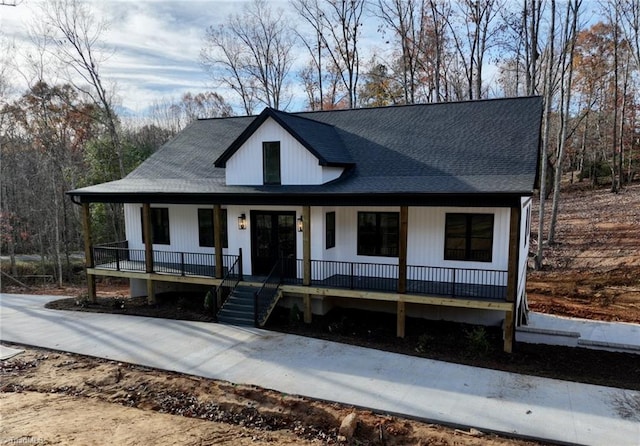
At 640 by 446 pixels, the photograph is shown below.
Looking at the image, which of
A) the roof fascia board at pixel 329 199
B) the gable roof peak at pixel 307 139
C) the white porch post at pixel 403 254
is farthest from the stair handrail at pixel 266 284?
the white porch post at pixel 403 254

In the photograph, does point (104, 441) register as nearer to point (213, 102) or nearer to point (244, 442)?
point (244, 442)

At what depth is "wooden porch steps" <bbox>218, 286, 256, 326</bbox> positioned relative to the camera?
1270 centimetres

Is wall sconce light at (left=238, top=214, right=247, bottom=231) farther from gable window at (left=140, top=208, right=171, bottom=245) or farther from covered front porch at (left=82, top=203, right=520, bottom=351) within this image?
gable window at (left=140, top=208, right=171, bottom=245)

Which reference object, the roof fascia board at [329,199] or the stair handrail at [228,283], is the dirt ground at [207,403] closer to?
the stair handrail at [228,283]

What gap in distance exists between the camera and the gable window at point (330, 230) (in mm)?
13367

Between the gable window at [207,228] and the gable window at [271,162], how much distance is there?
2.59 meters

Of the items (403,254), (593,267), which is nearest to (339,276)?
(403,254)

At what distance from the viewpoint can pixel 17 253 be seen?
33156 mm

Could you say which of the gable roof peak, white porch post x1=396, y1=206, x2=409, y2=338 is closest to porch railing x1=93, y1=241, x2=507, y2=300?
white porch post x1=396, y1=206, x2=409, y2=338

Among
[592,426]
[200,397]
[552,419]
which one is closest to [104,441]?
[200,397]

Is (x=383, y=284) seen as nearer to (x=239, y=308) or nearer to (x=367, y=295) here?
(x=367, y=295)

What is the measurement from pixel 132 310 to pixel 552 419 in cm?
1305

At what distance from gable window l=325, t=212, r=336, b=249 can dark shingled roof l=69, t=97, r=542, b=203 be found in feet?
3.68

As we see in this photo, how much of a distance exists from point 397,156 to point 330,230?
10.8 feet
